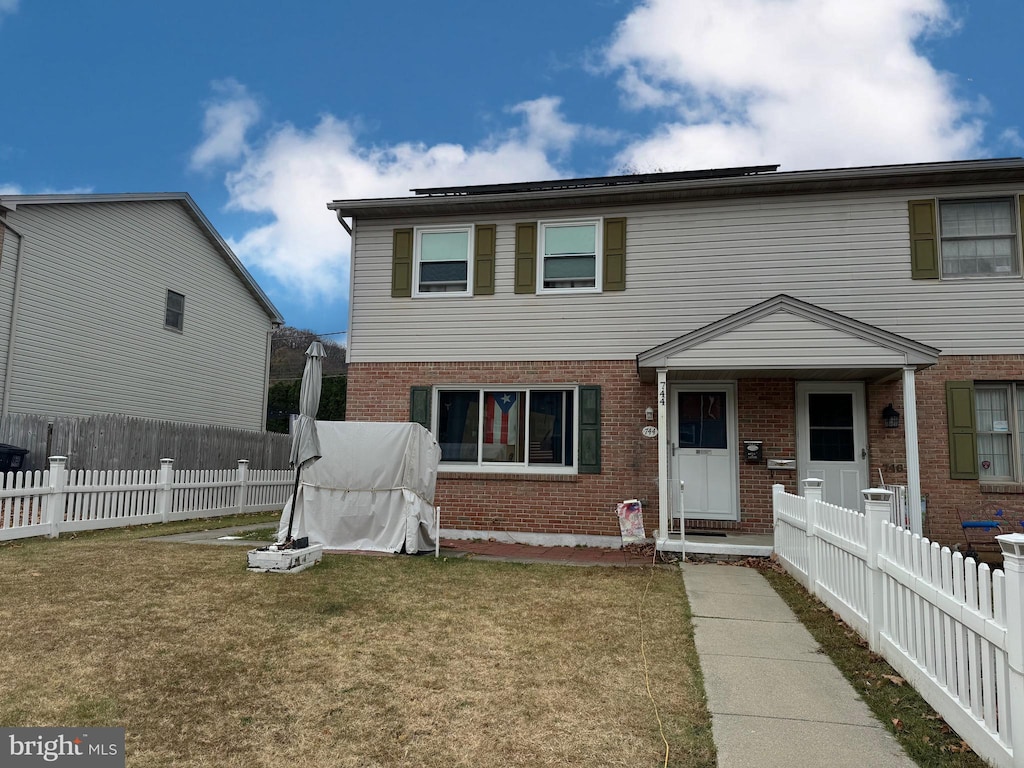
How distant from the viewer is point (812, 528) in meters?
6.50

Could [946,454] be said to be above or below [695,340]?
below

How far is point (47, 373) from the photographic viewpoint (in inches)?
603

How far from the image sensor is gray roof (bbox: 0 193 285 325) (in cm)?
1461

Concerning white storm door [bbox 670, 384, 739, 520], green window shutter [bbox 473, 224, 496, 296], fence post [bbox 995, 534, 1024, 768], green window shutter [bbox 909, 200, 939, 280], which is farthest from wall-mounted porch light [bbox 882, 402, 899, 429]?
fence post [bbox 995, 534, 1024, 768]

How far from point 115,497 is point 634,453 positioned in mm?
8568

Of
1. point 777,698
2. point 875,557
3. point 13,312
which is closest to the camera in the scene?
point 777,698

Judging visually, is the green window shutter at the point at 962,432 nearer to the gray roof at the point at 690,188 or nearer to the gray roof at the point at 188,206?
the gray roof at the point at 690,188

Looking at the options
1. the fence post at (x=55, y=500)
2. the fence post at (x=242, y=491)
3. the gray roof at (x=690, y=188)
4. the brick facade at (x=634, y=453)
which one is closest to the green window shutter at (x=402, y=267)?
the gray roof at (x=690, y=188)

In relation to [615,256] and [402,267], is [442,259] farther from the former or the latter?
[615,256]

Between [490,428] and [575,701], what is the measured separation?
22.8 feet

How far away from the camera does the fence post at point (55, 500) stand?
9914 millimetres

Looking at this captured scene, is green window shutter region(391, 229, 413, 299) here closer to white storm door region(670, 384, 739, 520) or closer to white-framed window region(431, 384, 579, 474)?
white-framed window region(431, 384, 579, 474)

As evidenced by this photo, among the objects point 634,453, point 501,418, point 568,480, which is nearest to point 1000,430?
point 634,453

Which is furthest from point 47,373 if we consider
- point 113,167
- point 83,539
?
point 113,167
